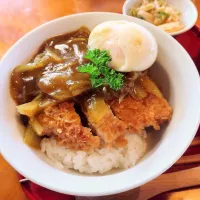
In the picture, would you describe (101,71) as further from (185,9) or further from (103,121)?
(185,9)

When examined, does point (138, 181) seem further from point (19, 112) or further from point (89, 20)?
point (89, 20)

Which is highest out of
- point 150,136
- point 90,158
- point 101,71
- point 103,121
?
point 101,71

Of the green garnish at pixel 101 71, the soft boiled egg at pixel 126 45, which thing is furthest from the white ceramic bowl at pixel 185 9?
the green garnish at pixel 101 71

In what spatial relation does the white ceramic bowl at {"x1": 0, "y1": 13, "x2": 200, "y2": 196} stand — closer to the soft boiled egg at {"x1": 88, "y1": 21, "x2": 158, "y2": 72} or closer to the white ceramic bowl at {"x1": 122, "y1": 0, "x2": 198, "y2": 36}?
the soft boiled egg at {"x1": 88, "y1": 21, "x2": 158, "y2": 72}

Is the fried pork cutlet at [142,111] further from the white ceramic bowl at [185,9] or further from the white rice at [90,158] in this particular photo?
the white ceramic bowl at [185,9]

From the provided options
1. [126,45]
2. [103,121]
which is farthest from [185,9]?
[103,121]
